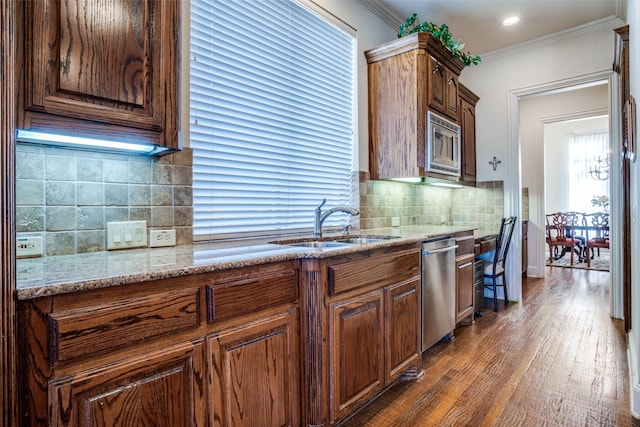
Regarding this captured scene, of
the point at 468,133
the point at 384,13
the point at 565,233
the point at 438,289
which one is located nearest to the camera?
the point at 438,289

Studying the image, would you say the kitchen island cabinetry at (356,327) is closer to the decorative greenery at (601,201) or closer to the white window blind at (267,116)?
the white window blind at (267,116)

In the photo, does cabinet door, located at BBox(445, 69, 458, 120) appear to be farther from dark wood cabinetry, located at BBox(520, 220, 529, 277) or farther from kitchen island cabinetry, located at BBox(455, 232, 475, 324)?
dark wood cabinetry, located at BBox(520, 220, 529, 277)

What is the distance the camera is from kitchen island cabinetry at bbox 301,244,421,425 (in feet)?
5.06

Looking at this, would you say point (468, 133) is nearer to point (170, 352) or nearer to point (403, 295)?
point (403, 295)

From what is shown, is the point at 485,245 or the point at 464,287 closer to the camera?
the point at 464,287

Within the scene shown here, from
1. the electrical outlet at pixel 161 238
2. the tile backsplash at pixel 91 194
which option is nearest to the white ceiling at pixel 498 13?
the tile backsplash at pixel 91 194

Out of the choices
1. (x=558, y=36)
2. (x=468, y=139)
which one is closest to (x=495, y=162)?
(x=468, y=139)

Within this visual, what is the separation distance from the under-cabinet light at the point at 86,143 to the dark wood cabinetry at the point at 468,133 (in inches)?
127

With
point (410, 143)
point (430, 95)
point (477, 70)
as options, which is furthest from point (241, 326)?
point (477, 70)

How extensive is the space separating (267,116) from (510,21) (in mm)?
2868

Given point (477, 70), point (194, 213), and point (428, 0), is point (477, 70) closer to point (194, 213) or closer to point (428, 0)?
point (428, 0)

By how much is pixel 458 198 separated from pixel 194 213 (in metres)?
3.52

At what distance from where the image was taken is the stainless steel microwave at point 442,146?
297 centimetres

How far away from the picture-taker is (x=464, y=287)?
3041 mm
